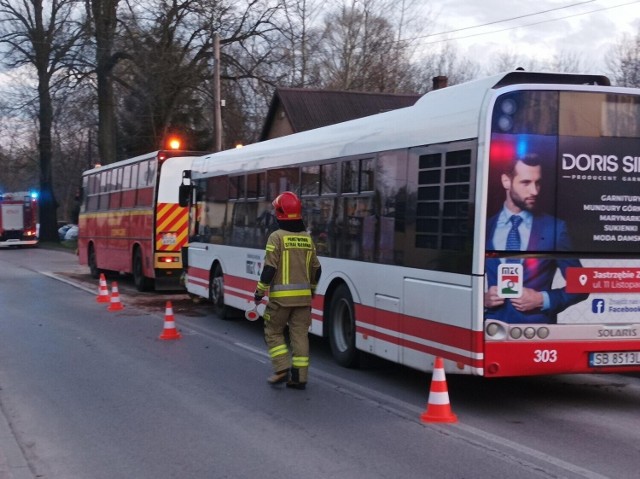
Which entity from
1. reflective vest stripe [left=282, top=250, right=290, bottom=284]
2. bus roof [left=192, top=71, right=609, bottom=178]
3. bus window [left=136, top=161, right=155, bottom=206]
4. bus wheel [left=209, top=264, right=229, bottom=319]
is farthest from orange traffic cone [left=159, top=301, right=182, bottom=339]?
bus window [left=136, top=161, right=155, bottom=206]

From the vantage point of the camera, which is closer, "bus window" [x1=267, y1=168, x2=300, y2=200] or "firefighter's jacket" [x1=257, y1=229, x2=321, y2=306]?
"firefighter's jacket" [x1=257, y1=229, x2=321, y2=306]

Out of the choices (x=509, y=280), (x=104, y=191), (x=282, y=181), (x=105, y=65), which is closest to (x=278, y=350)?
(x=509, y=280)

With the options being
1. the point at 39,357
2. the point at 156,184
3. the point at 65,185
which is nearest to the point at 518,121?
the point at 39,357

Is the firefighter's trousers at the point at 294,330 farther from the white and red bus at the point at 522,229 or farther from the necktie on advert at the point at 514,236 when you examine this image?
the necktie on advert at the point at 514,236

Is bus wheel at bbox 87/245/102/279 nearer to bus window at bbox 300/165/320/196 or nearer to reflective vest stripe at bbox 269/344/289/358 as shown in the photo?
bus window at bbox 300/165/320/196

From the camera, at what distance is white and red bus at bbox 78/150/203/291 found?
68.9ft

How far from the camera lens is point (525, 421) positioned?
808cm

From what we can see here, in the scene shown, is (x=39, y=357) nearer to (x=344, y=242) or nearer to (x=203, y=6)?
(x=344, y=242)

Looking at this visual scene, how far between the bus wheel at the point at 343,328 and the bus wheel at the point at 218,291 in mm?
4721

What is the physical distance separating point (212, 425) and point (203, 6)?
98.7ft

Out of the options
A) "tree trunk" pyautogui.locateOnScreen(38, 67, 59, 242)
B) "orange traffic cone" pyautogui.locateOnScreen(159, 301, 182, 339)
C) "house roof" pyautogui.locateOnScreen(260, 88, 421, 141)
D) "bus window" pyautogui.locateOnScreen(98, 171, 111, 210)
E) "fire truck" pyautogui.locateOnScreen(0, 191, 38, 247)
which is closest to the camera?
"orange traffic cone" pyautogui.locateOnScreen(159, 301, 182, 339)

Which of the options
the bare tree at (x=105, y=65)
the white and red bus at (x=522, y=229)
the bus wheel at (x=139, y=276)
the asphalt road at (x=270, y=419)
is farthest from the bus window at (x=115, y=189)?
the white and red bus at (x=522, y=229)

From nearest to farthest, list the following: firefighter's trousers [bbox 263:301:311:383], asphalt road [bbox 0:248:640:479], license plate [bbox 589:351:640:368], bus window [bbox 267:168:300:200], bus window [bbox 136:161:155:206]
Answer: asphalt road [bbox 0:248:640:479]
license plate [bbox 589:351:640:368]
firefighter's trousers [bbox 263:301:311:383]
bus window [bbox 267:168:300:200]
bus window [bbox 136:161:155:206]

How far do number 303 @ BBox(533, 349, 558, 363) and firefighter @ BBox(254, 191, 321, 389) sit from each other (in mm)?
2531
